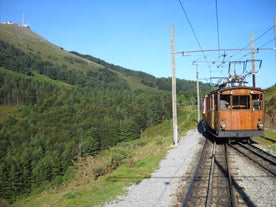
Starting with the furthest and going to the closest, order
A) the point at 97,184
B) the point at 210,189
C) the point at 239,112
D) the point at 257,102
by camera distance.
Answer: the point at 257,102 < the point at 239,112 < the point at 97,184 < the point at 210,189

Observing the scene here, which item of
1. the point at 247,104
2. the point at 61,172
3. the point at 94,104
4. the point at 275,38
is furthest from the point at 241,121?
the point at 94,104

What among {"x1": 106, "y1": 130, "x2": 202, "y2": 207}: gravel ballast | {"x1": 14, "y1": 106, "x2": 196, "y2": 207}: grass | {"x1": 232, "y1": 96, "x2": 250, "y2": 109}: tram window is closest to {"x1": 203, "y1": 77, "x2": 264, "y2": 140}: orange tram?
{"x1": 232, "y1": 96, "x2": 250, "y2": 109}: tram window

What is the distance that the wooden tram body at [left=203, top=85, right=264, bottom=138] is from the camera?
1794cm

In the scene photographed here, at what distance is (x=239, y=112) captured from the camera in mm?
18016

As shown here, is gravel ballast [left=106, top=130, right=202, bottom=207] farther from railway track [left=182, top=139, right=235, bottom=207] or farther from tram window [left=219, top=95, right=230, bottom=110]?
tram window [left=219, top=95, right=230, bottom=110]

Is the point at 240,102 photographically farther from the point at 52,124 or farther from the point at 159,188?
the point at 52,124

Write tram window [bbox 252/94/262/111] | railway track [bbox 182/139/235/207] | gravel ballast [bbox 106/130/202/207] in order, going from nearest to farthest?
1. railway track [bbox 182/139/235/207]
2. gravel ballast [bbox 106/130/202/207]
3. tram window [bbox 252/94/262/111]

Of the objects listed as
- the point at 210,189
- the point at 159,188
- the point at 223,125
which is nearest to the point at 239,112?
the point at 223,125

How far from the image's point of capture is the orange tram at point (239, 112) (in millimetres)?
17938

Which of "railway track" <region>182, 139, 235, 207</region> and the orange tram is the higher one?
the orange tram

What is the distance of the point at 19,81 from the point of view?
133250 millimetres

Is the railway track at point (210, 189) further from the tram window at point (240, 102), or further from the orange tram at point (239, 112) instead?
the tram window at point (240, 102)

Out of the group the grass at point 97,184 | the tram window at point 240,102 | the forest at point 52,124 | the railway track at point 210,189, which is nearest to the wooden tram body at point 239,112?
the tram window at point 240,102

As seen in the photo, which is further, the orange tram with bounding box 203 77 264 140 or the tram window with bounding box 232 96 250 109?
the tram window with bounding box 232 96 250 109
